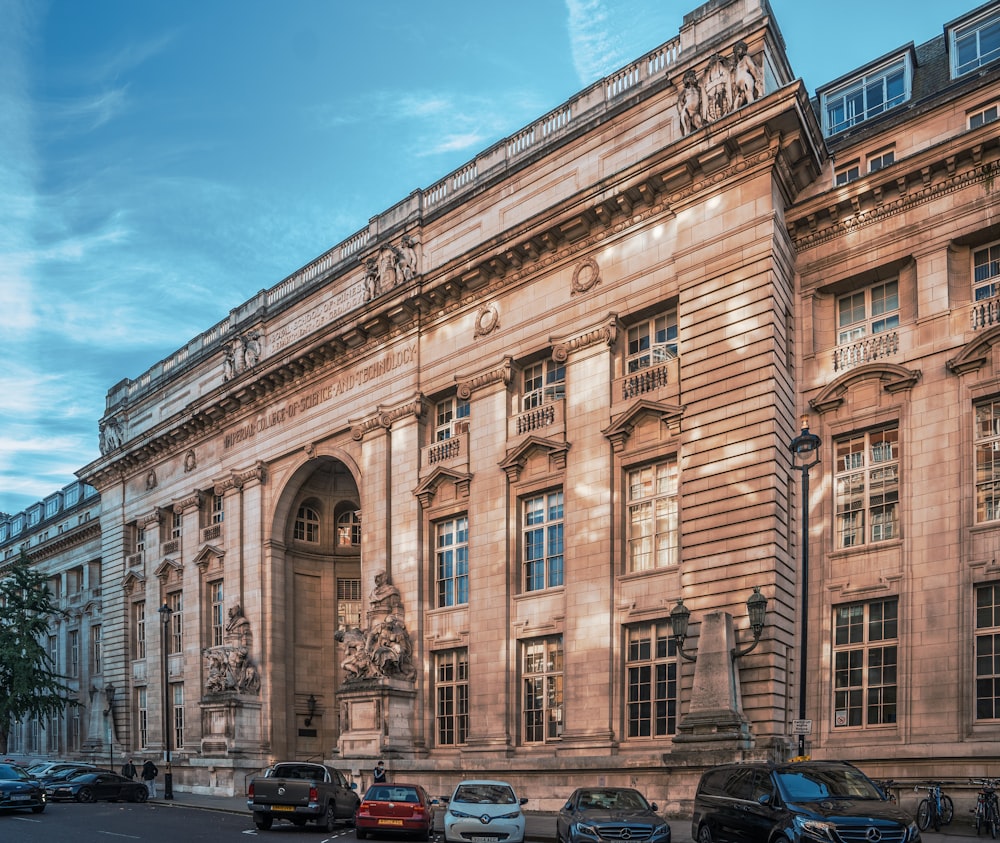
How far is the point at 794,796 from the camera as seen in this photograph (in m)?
17.0

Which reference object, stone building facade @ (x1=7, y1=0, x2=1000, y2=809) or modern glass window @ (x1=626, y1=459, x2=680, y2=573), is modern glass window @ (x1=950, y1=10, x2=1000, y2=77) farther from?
modern glass window @ (x1=626, y1=459, x2=680, y2=573)

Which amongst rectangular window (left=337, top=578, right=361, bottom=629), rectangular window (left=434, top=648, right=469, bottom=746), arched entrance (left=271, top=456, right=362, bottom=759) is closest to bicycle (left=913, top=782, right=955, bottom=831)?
rectangular window (left=434, top=648, right=469, bottom=746)

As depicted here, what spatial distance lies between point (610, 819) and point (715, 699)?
22.3ft

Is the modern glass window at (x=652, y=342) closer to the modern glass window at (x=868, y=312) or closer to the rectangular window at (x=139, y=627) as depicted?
the modern glass window at (x=868, y=312)

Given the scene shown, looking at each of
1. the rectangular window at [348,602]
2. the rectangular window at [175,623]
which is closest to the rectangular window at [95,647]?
the rectangular window at [175,623]

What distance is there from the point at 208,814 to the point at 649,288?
71.1 feet

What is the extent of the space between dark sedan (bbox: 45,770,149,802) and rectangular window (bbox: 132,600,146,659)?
15.8m

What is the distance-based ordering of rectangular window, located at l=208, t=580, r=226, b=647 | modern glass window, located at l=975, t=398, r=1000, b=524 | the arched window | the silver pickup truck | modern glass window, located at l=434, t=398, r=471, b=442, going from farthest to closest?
rectangular window, located at l=208, t=580, r=226, b=647 < the arched window < modern glass window, located at l=434, t=398, r=471, b=442 < the silver pickup truck < modern glass window, located at l=975, t=398, r=1000, b=524

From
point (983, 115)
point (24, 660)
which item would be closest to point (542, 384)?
point (983, 115)

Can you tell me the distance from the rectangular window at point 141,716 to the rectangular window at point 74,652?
15.4m

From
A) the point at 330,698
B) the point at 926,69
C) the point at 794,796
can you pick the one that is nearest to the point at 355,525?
the point at 330,698

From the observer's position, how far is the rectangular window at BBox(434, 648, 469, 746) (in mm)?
35094

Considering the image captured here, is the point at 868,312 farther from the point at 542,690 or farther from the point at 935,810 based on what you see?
the point at 542,690

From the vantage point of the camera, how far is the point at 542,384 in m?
34.5
